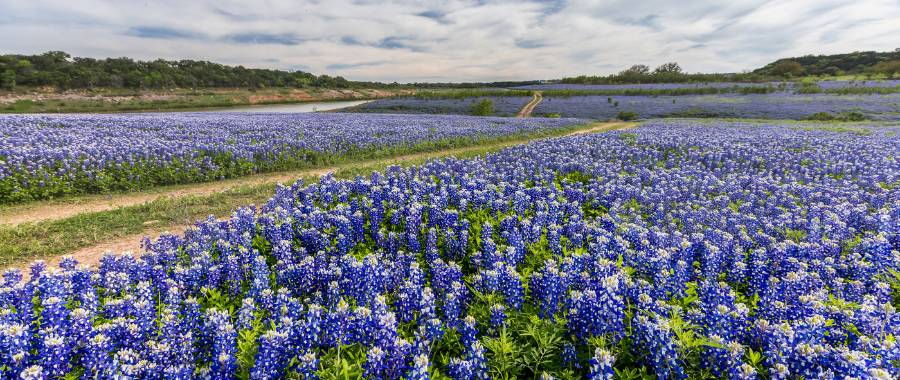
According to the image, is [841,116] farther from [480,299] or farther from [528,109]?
[480,299]

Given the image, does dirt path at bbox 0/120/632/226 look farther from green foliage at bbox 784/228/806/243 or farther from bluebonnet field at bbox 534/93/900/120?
bluebonnet field at bbox 534/93/900/120

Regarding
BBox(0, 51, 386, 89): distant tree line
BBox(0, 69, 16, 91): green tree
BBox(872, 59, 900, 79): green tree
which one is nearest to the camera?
BBox(0, 69, 16, 91): green tree

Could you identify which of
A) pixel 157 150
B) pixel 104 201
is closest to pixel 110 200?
pixel 104 201

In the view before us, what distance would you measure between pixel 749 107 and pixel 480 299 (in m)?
60.1

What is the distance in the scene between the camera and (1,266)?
7.20 metres

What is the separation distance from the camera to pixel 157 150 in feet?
49.3

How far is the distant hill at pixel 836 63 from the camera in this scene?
112 metres

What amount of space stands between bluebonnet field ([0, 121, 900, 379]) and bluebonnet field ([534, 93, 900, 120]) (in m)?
44.8

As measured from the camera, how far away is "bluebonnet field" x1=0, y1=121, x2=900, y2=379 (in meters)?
3.25

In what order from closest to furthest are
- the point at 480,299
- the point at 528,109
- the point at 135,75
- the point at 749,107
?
the point at 480,299, the point at 749,107, the point at 528,109, the point at 135,75

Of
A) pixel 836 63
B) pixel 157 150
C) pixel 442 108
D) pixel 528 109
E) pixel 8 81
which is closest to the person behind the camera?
pixel 157 150

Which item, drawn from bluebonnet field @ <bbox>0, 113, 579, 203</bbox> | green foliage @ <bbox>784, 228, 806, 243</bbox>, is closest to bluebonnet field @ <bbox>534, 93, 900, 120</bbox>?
bluebonnet field @ <bbox>0, 113, 579, 203</bbox>

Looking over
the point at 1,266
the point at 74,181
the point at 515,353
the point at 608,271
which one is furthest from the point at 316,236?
the point at 74,181

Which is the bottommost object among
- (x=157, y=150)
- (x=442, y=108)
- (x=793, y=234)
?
(x=793, y=234)
